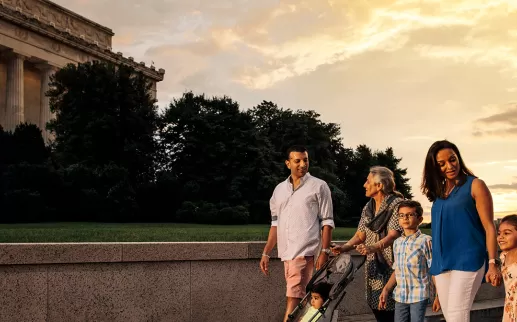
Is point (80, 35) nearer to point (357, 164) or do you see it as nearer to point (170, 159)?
point (357, 164)

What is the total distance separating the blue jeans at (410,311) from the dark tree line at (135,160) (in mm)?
29576

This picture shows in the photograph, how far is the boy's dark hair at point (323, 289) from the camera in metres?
6.52

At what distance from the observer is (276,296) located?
1102cm

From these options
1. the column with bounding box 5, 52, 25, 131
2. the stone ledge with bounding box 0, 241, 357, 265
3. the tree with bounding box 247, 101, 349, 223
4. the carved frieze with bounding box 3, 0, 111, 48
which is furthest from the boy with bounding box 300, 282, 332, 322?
the column with bounding box 5, 52, 25, 131

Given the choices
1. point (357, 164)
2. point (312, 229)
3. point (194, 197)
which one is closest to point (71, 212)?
point (194, 197)

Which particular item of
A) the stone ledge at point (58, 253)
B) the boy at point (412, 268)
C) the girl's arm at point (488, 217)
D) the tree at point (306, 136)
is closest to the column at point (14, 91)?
the tree at point (306, 136)

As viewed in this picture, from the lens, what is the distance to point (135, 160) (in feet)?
137

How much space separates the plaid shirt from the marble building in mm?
64473

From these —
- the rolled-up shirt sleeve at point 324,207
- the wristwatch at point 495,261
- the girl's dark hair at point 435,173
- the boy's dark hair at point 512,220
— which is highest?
the girl's dark hair at point 435,173

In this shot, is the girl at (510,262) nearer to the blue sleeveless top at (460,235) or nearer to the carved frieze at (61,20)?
the blue sleeveless top at (460,235)

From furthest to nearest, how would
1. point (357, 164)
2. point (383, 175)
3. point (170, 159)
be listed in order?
point (357, 164) < point (170, 159) < point (383, 175)

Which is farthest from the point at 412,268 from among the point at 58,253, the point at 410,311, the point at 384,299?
the point at 58,253

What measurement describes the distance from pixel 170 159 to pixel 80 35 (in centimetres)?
3856

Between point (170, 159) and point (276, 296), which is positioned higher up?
point (170, 159)
